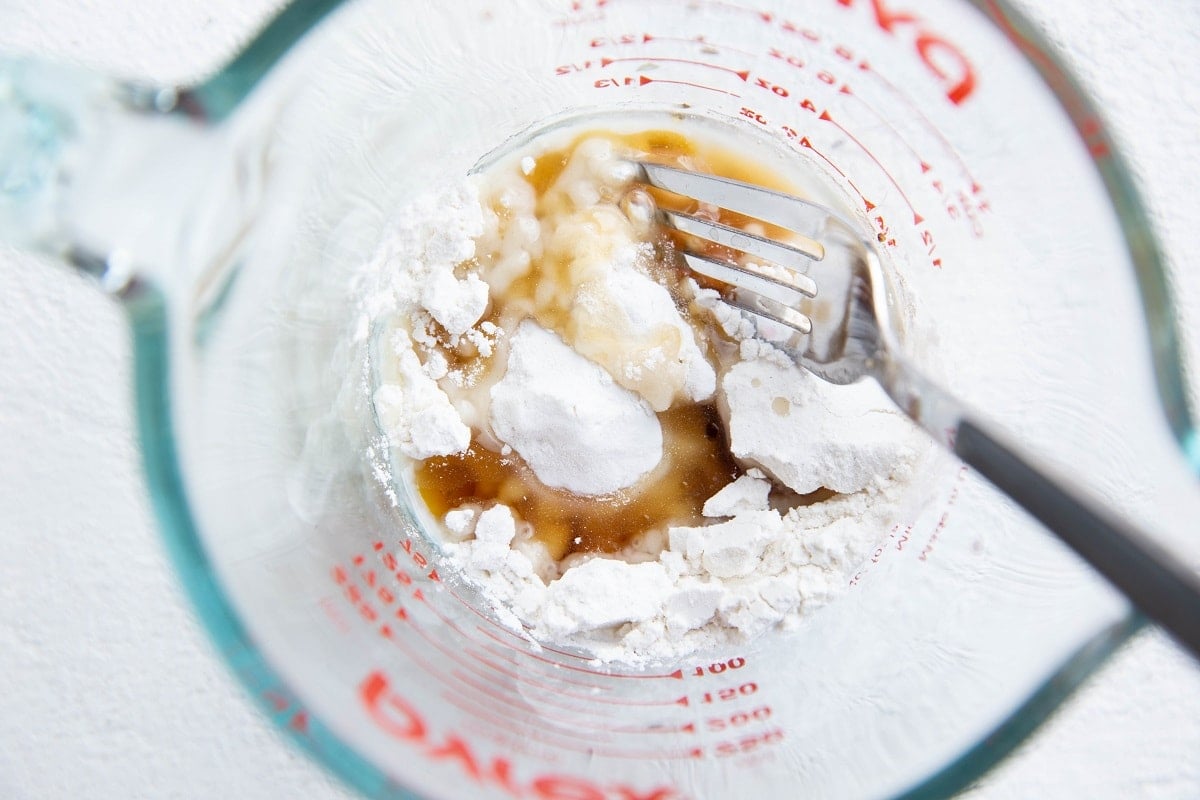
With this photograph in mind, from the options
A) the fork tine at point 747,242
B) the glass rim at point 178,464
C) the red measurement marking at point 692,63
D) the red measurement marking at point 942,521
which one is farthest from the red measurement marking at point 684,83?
the red measurement marking at point 942,521

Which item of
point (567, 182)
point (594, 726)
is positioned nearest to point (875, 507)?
point (594, 726)

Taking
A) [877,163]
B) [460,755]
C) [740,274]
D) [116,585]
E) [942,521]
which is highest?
[877,163]

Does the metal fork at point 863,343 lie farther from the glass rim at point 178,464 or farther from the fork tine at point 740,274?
the glass rim at point 178,464

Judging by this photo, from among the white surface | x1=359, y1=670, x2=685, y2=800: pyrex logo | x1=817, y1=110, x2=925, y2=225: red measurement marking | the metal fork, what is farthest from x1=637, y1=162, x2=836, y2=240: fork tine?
x1=359, y1=670, x2=685, y2=800: pyrex logo

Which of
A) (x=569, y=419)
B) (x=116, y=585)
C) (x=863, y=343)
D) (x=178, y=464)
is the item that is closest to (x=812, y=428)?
(x=863, y=343)

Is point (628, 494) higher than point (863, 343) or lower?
lower

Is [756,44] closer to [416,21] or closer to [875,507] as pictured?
[416,21]

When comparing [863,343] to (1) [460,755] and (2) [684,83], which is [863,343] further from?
(1) [460,755]
